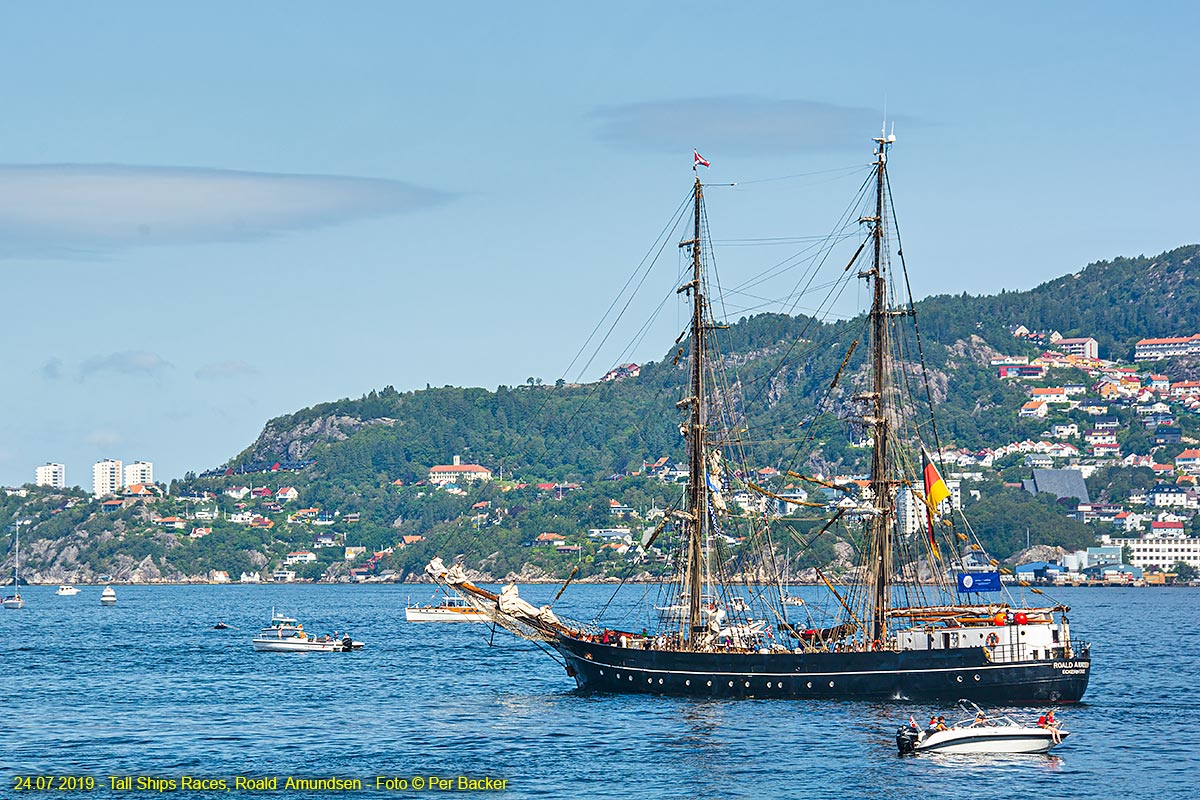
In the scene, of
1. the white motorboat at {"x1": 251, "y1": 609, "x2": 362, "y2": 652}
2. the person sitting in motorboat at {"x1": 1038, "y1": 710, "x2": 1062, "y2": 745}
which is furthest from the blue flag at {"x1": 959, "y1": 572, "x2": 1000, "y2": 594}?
the white motorboat at {"x1": 251, "y1": 609, "x2": 362, "y2": 652}

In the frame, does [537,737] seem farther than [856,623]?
No

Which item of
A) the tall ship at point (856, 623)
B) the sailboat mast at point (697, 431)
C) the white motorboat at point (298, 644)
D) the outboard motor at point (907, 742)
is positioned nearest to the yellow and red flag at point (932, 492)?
the tall ship at point (856, 623)

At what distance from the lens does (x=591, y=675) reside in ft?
298

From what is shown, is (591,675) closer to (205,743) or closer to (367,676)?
(205,743)

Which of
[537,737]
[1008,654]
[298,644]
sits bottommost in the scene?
[298,644]

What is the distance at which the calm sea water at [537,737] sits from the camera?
65375mm

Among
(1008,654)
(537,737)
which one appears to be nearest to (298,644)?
(537,737)

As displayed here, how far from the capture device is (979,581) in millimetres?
85250

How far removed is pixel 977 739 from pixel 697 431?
91.2 feet

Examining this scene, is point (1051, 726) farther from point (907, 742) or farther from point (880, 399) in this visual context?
point (880, 399)

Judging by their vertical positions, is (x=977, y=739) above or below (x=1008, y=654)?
below

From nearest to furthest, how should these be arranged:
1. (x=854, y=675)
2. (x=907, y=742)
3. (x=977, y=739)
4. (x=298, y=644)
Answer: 1. (x=907, y=742)
2. (x=977, y=739)
3. (x=854, y=675)
4. (x=298, y=644)

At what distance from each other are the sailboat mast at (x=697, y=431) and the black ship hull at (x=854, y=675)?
4362 millimetres

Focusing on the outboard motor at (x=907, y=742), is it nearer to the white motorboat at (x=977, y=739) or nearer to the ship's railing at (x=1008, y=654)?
the white motorboat at (x=977, y=739)
